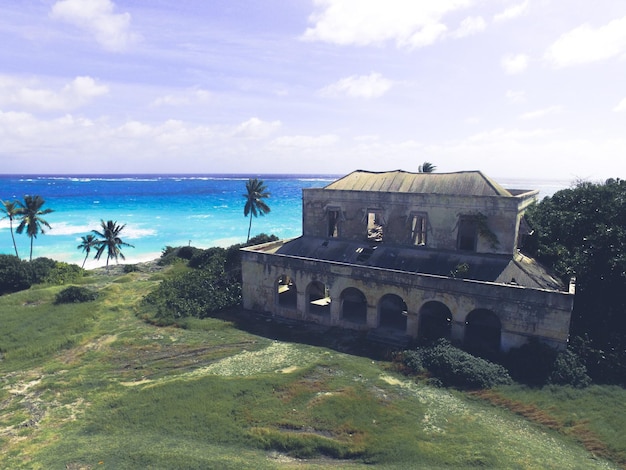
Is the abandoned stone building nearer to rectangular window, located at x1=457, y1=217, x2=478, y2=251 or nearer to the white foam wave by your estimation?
rectangular window, located at x1=457, y1=217, x2=478, y2=251

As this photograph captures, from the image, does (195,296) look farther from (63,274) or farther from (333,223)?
(63,274)

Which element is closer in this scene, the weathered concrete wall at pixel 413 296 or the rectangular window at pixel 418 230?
the weathered concrete wall at pixel 413 296

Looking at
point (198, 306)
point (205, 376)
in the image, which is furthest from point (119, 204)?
point (205, 376)

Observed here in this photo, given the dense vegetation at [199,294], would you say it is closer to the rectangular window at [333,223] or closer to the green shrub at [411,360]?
the rectangular window at [333,223]

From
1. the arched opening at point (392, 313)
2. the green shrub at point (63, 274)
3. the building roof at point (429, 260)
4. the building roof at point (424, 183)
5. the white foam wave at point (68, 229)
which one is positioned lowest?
the white foam wave at point (68, 229)

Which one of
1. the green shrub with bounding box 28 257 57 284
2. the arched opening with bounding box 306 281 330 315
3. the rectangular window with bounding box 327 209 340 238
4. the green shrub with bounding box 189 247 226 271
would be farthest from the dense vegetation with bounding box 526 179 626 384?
the green shrub with bounding box 28 257 57 284

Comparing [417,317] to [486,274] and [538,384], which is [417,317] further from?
[538,384]

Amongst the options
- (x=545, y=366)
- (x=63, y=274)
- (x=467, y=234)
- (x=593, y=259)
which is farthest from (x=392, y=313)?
(x=63, y=274)

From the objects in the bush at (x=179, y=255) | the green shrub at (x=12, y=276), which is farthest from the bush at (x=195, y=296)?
the green shrub at (x=12, y=276)
